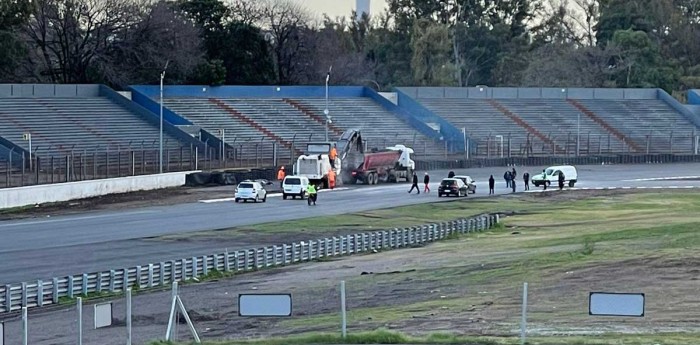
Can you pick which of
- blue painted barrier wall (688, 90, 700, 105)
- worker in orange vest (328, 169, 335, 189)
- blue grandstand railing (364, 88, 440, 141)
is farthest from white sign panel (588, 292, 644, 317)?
blue painted barrier wall (688, 90, 700, 105)

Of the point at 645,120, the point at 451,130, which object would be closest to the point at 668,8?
the point at 645,120

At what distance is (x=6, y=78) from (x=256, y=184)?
4246 centimetres

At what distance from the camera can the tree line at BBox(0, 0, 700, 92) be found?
11025 centimetres

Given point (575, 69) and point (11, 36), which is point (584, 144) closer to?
point (11, 36)

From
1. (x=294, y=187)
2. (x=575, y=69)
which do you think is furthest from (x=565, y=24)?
(x=294, y=187)

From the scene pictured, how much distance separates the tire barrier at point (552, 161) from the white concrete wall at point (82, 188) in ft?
86.3

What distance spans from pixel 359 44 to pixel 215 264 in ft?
474

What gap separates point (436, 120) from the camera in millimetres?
115938

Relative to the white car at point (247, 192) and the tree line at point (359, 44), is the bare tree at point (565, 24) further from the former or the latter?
the white car at point (247, 192)

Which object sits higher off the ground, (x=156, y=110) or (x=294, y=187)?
(x=156, y=110)

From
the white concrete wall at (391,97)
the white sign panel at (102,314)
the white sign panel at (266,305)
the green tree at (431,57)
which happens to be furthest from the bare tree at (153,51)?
the white sign panel at (266,305)

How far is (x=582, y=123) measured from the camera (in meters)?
123

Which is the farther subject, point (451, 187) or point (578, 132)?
point (578, 132)

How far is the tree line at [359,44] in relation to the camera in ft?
362
